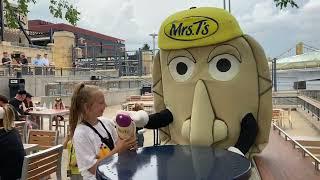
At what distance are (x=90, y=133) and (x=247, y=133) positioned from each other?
1.41 m

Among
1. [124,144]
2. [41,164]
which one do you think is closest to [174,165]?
[124,144]

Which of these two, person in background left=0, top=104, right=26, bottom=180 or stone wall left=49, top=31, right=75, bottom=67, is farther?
stone wall left=49, top=31, right=75, bottom=67

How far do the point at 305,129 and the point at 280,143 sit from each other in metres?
8.76

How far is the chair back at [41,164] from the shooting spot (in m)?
4.20

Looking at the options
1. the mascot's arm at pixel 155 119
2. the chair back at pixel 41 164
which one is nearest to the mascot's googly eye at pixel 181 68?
the mascot's arm at pixel 155 119

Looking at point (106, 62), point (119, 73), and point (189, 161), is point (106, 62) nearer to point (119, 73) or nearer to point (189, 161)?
point (119, 73)

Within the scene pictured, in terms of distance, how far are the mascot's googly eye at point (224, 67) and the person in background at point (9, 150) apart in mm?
2268

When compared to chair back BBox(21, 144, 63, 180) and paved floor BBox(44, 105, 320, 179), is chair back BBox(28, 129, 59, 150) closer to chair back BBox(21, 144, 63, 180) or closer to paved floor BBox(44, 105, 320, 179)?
chair back BBox(21, 144, 63, 180)

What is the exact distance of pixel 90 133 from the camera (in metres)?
2.97

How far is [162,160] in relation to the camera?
279cm

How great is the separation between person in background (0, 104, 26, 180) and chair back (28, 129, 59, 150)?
1.55 meters

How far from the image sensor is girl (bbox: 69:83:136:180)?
2.89 metres

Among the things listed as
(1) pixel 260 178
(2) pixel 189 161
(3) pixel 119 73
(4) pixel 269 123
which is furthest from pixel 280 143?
(3) pixel 119 73

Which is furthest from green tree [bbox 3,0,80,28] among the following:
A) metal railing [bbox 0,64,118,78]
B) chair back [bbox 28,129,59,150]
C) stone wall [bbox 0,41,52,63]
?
stone wall [bbox 0,41,52,63]
